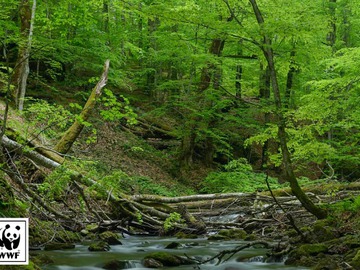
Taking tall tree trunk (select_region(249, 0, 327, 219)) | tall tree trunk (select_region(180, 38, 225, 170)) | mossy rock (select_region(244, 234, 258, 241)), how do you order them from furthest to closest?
tall tree trunk (select_region(180, 38, 225, 170)) < mossy rock (select_region(244, 234, 258, 241)) < tall tree trunk (select_region(249, 0, 327, 219))

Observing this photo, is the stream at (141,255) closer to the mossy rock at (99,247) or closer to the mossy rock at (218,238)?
the mossy rock at (99,247)

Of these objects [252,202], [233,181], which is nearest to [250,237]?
[252,202]

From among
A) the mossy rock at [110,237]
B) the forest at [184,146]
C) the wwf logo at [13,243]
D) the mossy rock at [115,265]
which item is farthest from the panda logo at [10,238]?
the mossy rock at [110,237]

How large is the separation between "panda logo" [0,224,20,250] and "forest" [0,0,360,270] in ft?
1.11

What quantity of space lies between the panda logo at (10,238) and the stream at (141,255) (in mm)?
1201

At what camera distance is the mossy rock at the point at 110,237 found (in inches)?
356

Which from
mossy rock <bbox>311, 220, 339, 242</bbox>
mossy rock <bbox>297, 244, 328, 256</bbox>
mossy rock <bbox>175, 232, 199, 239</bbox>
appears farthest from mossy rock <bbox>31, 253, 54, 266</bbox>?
mossy rock <bbox>311, 220, 339, 242</bbox>

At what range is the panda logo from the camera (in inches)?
209

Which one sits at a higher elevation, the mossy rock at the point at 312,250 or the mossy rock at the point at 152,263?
the mossy rock at the point at 312,250

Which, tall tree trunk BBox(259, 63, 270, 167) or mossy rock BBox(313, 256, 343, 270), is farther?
tall tree trunk BBox(259, 63, 270, 167)

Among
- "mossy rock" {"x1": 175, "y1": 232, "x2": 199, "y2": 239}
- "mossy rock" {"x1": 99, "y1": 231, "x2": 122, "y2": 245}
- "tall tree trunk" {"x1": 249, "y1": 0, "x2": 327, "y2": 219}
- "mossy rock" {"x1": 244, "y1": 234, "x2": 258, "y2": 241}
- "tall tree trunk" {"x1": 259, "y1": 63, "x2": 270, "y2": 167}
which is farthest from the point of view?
"tall tree trunk" {"x1": 259, "y1": 63, "x2": 270, "y2": 167}

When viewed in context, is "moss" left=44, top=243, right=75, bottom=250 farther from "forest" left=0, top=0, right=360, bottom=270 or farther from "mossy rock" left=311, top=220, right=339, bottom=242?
"mossy rock" left=311, top=220, right=339, bottom=242

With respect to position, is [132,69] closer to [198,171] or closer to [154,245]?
[198,171]

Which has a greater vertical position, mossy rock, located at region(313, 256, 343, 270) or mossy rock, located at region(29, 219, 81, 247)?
mossy rock, located at region(313, 256, 343, 270)
